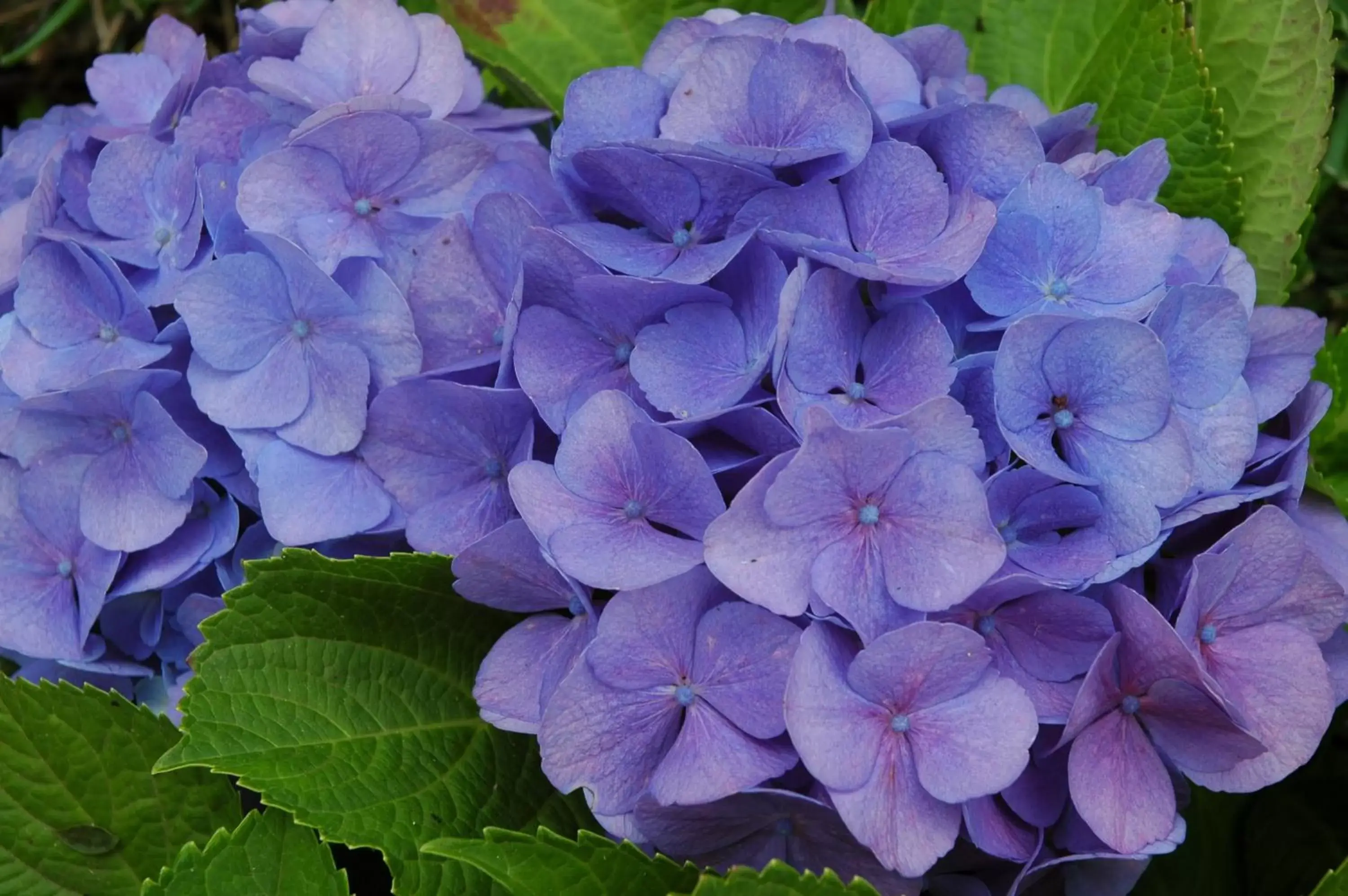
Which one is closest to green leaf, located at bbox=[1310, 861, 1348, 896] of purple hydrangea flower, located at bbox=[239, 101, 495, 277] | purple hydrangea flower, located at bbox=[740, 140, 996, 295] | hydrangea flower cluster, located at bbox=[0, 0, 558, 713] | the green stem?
purple hydrangea flower, located at bbox=[740, 140, 996, 295]

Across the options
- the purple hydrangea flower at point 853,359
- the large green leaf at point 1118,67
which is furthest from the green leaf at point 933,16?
the purple hydrangea flower at point 853,359

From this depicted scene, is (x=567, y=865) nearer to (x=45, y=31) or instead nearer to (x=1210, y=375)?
(x=1210, y=375)

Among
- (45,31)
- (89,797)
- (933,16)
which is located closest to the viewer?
(89,797)

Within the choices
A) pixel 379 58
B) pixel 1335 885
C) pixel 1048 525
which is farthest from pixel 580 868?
pixel 379 58

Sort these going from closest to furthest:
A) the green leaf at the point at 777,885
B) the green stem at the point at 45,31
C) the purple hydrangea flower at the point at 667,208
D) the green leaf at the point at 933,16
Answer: the green leaf at the point at 777,885
the purple hydrangea flower at the point at 667,208
the green leaf at the point at 933,16
the green stem at the point at 45,31

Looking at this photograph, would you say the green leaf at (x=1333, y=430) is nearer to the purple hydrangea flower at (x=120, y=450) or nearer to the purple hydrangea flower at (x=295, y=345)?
the purple hydrangea flower at (x=295, y=345)

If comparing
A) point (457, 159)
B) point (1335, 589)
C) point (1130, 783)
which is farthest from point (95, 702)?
point (1335, 589)

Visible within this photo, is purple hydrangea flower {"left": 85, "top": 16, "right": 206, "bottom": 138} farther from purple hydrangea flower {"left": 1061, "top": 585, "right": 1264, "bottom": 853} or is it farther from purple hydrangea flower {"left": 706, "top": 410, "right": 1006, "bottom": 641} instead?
purple hydrangea flower {"left": 1061, "top": 585, "right": 1264, "bottom": 853}
